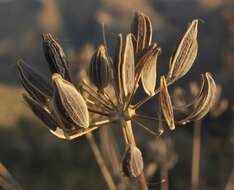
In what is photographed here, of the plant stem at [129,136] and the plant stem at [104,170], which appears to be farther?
the plant stem at [104,170]

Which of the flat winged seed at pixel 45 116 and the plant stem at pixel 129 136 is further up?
the flat winged seed at pixel 45 116

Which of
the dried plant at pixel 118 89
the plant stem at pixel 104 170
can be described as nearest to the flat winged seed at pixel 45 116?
the dried plant at pixel 118 89

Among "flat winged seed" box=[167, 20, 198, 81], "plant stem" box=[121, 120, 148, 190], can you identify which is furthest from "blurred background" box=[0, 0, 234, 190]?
"plant stem" box=[121, 120, 148, 190]

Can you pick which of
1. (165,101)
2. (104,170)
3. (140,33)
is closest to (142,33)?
(140,33)

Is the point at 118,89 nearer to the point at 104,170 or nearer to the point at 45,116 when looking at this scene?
the point at 45,116

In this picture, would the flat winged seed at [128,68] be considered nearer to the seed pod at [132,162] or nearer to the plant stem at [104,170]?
the seed pod at [132,162]

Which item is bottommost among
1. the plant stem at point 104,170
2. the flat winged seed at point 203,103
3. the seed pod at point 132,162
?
the plant stem at point 104,170

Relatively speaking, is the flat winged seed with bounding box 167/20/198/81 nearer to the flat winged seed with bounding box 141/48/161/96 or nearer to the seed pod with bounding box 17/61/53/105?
the flat winged seed with bounding box 141/48/161/96

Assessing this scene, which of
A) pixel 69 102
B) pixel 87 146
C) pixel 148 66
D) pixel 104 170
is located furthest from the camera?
pixel 87 146
